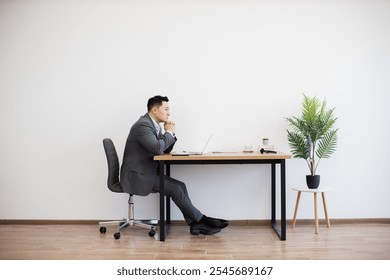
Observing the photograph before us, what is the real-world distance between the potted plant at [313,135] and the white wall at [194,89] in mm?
255

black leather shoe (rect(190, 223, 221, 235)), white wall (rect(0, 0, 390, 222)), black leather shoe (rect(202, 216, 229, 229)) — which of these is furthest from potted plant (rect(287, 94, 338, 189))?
black leather shoe (rect(190, 223, 221, 235))

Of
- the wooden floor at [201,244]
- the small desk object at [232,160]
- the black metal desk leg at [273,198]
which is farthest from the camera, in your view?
the black metal desk leg at [273,198]

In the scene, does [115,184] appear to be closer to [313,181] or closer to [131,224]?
[131,224]

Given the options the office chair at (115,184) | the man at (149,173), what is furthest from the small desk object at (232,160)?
the office chair at (115,184)

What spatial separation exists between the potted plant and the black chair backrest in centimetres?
192

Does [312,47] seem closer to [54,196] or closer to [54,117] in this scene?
[54,117]

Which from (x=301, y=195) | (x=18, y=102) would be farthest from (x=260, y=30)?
(x=18, y=102)

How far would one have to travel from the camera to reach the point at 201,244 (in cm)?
378

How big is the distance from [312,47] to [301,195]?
175 centimetres

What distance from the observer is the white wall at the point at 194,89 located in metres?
4.64

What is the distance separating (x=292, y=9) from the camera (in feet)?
15.2

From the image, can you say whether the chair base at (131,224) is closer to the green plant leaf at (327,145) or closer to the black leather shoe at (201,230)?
the black leather shoe at (201,230)

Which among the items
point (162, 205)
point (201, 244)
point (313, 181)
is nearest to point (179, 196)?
point (162, 205)
